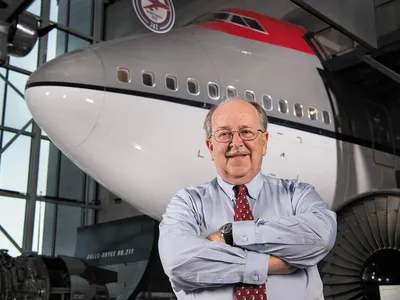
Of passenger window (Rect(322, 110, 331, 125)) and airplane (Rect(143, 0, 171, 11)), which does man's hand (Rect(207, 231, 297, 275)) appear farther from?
passenger window (Rect(322, 110, 331, 125))

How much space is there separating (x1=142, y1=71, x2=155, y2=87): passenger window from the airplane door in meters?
3.05

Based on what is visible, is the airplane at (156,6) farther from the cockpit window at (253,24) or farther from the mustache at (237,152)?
the mustache at (237,152)

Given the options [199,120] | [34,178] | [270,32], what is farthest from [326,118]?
[34,178]

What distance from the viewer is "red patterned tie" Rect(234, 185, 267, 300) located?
121cm

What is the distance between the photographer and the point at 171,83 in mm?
4586

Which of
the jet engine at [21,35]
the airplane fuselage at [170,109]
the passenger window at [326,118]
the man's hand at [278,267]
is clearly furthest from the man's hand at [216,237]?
the jet engine at [21,35]

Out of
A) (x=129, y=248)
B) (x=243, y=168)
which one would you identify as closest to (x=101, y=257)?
(x=129, y=248)

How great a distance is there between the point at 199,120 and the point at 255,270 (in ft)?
11.2

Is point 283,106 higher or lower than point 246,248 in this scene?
higher

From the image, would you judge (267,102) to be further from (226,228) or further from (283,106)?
(226,228)

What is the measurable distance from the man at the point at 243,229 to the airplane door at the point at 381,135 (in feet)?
16.2

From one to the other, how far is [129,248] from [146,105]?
414 centimetres

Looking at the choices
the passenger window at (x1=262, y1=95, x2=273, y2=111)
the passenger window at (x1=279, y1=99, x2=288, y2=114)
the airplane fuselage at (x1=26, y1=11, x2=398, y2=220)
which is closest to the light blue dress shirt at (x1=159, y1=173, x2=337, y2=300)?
the airplane fuselage at (x1=26, y1=11, x2=398, y2=220)

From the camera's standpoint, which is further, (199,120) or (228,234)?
(199,120)
